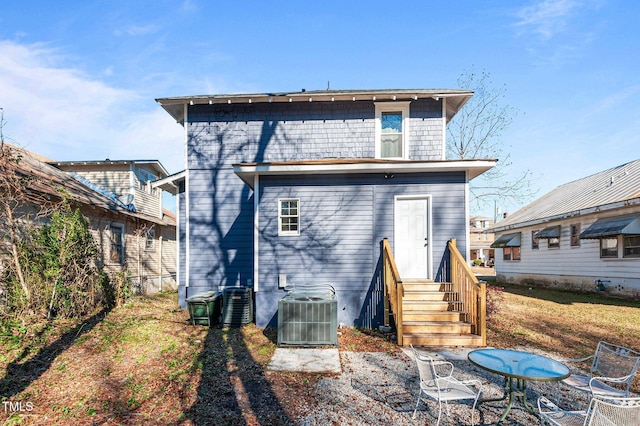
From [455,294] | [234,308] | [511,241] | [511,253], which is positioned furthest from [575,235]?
[234,308]

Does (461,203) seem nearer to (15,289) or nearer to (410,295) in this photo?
(410,295)

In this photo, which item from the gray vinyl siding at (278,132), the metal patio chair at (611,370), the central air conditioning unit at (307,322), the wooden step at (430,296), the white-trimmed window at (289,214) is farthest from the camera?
the gray vinyl siding at (278,132)

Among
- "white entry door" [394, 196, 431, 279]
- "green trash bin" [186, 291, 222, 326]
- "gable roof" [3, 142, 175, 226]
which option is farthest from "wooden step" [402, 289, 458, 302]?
"gable roof" [3, 142, 175, 226]

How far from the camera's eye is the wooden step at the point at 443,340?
6664 millimetres

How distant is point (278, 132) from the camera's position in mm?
10328

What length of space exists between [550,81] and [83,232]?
17.4 meters

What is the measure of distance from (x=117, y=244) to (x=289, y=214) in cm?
833

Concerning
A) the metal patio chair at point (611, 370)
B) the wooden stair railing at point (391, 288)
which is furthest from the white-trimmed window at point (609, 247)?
the metal patio chair at point (611, 370)

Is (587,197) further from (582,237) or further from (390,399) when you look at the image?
(390,399)

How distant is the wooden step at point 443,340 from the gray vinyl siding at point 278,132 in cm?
571

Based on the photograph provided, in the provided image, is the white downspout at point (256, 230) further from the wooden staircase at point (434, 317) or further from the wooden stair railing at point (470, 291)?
the wooden stair railing at point (470, 291)

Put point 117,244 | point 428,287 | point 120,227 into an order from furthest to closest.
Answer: point 120,227 < point 117,244 < point 428,287

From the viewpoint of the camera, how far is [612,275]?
13.0 meters

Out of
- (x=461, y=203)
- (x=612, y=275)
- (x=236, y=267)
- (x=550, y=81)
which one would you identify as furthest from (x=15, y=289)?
(x=612, y=275)
